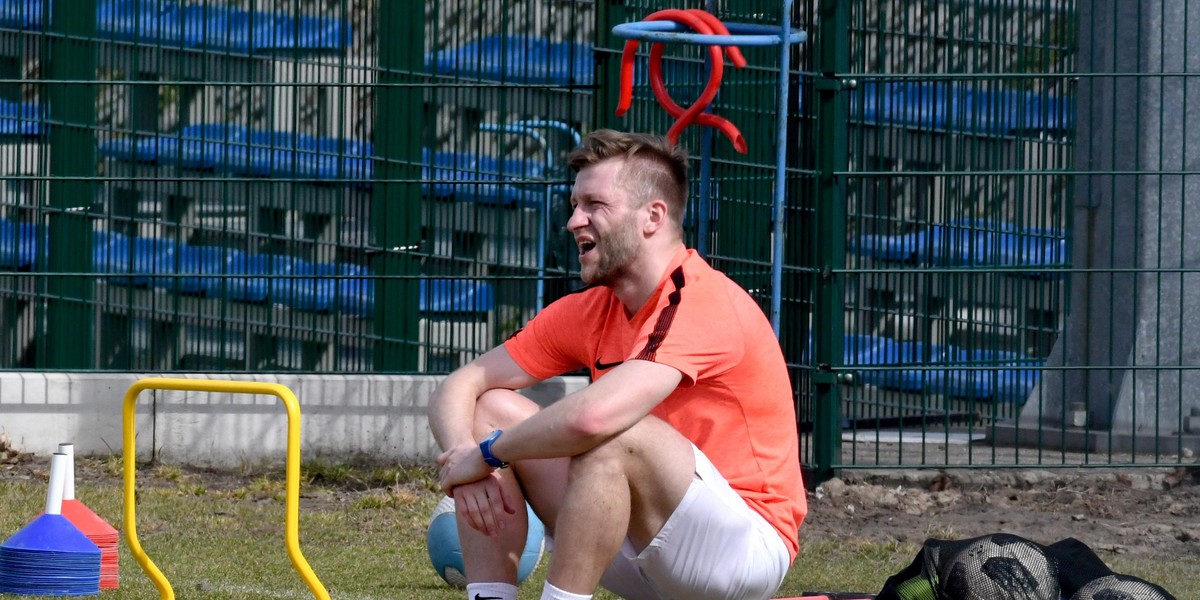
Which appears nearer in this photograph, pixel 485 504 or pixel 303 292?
pixel 485 504

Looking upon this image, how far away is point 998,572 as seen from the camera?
457 centimetres

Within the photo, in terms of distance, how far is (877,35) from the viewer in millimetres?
7844

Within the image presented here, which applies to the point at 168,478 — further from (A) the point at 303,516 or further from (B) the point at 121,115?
(B) the point at 121,115

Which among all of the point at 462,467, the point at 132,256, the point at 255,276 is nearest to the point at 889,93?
the point at 255,276

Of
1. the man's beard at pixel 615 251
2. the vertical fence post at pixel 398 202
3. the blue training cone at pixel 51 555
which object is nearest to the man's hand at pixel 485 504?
the man's beard at pixel 615 251

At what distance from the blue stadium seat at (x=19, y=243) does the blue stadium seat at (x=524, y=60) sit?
215cm

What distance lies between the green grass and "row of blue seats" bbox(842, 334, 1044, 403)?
1.26 meters

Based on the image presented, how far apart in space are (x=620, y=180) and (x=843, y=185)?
11.4 ft

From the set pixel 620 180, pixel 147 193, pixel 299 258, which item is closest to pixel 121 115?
pixel 147 193

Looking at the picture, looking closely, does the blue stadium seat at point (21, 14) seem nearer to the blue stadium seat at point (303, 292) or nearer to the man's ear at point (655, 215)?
the blue stadium seat at point (303, 292)

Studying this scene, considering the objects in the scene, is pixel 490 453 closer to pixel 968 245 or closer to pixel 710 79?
pixel 710 79

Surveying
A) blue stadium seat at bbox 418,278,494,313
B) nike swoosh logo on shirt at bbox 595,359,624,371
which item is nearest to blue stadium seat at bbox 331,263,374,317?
blue stadium seat at bbox 418,278,494,313

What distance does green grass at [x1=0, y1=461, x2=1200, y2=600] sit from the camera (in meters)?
5.67

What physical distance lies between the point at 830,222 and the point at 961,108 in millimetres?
891
